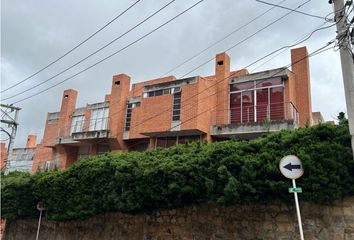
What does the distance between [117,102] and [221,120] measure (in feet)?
28.1

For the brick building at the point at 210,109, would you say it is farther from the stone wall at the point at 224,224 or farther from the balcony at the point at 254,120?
the stone wall at the point at 224,224

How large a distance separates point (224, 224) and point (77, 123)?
2027cm

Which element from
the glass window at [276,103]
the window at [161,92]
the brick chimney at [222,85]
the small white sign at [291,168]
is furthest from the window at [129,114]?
the small white sign at [291,168]

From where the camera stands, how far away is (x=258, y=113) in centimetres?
1833

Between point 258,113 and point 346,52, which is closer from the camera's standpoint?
point 346,52

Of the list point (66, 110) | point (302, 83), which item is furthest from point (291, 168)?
point (66, 110)

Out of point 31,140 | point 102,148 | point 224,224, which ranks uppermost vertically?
point 31,140

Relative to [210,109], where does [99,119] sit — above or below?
above

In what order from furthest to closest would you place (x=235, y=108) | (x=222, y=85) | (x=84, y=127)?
1. (x=84, y=127)
2. (x=222, y=85)
3. (x=235, y=108)

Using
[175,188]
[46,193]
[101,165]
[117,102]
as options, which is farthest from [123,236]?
[117,102]

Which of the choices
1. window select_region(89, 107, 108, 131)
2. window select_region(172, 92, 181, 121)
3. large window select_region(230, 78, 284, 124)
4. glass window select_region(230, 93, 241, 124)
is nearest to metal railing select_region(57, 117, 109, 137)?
window select_region(89, 107, 108, 131)

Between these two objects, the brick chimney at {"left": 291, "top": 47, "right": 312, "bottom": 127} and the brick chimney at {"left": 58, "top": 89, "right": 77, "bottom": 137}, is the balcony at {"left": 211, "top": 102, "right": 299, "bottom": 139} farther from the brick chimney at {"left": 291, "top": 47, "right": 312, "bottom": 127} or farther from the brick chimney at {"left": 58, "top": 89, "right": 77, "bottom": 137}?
the brick chimney at {"left": 58, "top": 89, "right": 77, "bottom": 137}

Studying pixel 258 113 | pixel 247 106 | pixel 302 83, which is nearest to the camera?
pixel 258 113

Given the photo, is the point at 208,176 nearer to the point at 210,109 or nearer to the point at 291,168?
the point at 291,168
